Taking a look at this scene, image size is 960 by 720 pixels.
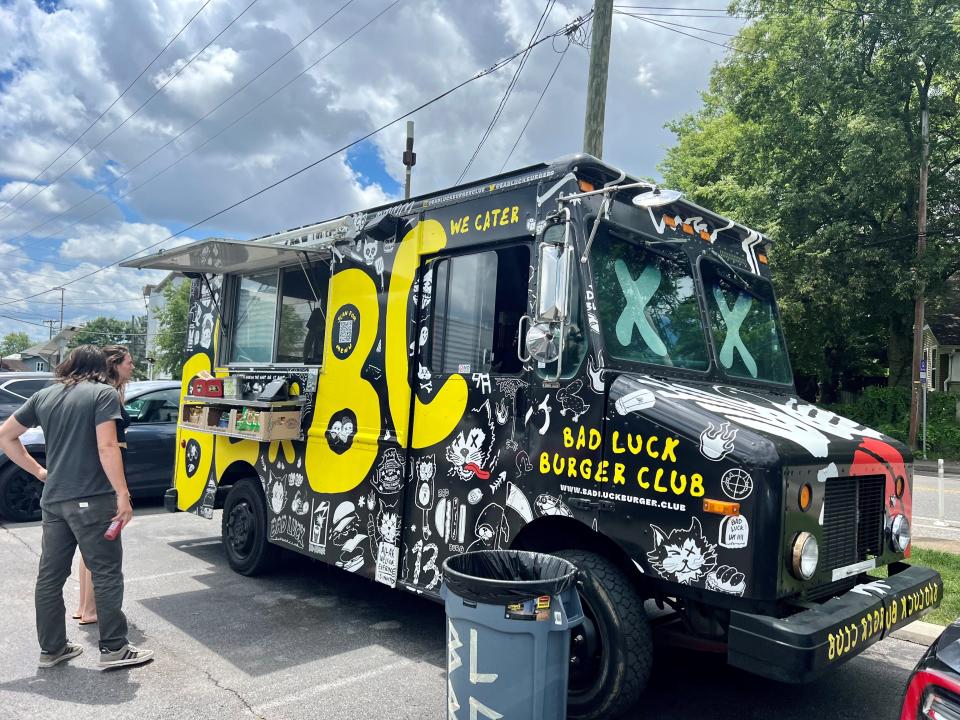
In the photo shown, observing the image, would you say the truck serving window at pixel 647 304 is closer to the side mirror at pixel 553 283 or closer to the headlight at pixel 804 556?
the side mirror at pixel 553 283

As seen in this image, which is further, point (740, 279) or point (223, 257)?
point (223, 257)

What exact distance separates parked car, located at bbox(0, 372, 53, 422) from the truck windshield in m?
9.23

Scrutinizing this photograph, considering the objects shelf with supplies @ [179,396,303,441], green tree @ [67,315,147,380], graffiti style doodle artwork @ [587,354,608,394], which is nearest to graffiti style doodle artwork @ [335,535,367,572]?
shelf with supplies @ [179,396,303,441]

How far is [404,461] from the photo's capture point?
4.70m

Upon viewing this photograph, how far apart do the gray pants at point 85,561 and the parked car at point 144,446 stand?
509 cm

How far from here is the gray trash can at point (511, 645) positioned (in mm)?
2852

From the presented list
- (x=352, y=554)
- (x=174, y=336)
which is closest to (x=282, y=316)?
(x=352, y=554)

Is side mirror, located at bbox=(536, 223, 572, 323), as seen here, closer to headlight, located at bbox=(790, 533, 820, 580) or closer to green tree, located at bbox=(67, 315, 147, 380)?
headlight, located at bbox=(790, 533, 820, 580)

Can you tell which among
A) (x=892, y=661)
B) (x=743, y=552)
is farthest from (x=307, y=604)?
(x=892, y=661)

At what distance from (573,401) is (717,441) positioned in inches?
31.5

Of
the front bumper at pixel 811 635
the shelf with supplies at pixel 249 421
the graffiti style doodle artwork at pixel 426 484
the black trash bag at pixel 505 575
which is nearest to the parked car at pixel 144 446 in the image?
the shelf with supplies at pixel 249 421

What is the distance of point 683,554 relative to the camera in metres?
3.22

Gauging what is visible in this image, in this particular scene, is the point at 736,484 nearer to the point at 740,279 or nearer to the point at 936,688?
the point at 936,688

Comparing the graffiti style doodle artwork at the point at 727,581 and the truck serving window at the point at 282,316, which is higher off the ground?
the truck serving window at the point at 282,316
